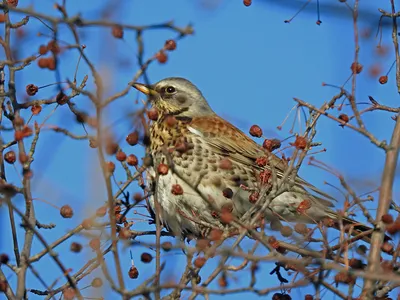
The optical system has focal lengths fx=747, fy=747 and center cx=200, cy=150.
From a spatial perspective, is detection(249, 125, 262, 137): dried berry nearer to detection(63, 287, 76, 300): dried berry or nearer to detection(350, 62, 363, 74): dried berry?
detection(350, 62, 363, 74): dried berry

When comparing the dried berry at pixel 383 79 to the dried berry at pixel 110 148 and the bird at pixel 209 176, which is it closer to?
the bird at pixel 209 176

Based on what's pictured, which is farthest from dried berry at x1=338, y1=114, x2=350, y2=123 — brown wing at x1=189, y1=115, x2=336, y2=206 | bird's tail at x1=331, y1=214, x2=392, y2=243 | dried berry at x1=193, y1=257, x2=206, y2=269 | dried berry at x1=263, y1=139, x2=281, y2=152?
brown wing at x1=189, y1=115, x2=336, y2=206

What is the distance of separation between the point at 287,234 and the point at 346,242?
0.95 meters

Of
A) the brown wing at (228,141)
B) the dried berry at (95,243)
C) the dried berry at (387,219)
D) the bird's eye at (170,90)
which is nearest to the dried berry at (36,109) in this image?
the dried berry at (95,243)

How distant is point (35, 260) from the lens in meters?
3.02

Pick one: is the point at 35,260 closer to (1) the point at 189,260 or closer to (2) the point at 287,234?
(1) the point at 189,260

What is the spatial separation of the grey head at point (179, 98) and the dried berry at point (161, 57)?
11.2ft

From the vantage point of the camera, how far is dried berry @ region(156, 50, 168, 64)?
2.88m

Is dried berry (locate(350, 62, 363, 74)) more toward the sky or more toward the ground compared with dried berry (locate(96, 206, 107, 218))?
more toward the sky

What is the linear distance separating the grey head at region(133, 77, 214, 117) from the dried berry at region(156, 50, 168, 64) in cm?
341

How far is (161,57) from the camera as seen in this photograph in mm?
2891

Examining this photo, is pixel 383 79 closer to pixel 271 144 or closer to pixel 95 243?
pixel 271 144

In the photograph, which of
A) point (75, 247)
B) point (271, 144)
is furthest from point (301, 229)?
point (75, 247)

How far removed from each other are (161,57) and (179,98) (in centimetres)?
353
